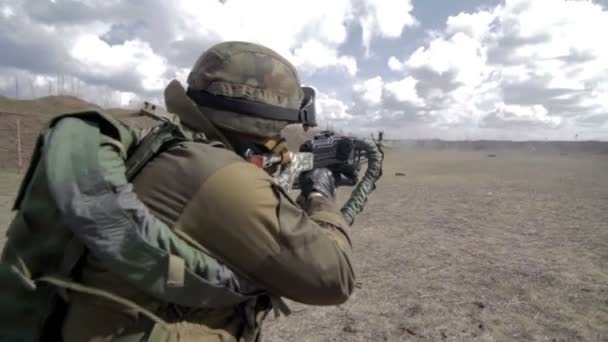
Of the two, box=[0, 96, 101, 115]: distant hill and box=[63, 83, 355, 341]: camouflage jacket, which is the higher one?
box=[0, 96, 101, 115]: distant hill

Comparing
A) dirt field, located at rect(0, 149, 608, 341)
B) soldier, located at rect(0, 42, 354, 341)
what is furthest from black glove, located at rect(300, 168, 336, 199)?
dirt field, located at rect(0, 149, 608, 341)

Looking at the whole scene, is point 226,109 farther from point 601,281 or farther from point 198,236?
point 601,281

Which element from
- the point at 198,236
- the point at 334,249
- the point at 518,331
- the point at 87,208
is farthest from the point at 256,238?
the point at 518,331

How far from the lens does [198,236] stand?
4.33ft

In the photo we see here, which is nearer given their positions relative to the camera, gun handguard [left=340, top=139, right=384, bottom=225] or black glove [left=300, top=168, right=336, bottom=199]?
black glove [left=300, top=168, right=336, bottom=199]

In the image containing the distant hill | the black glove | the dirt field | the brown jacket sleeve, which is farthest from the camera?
the distant hill

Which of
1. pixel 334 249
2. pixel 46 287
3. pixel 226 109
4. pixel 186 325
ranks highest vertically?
pixel 226 109

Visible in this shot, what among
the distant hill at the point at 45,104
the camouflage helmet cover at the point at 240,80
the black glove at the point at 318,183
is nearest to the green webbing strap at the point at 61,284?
the camouflage helmet cover at the point at 240,80

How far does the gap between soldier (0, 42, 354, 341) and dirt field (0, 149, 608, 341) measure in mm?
2998

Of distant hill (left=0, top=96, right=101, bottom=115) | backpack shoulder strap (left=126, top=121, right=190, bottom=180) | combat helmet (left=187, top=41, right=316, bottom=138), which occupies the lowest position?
backpack shoulder strap (left=126, top=121, right=190, bottom=180)

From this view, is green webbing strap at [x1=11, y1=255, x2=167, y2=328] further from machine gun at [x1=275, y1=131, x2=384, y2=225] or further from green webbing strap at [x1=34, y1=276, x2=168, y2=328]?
machine gun at [x1=275, y1=131, x2=384, y2=225]

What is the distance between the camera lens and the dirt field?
14.1 ft

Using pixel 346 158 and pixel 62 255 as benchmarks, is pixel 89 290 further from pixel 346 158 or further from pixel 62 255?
pixel 346 158

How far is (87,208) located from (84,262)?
11.6 inches
